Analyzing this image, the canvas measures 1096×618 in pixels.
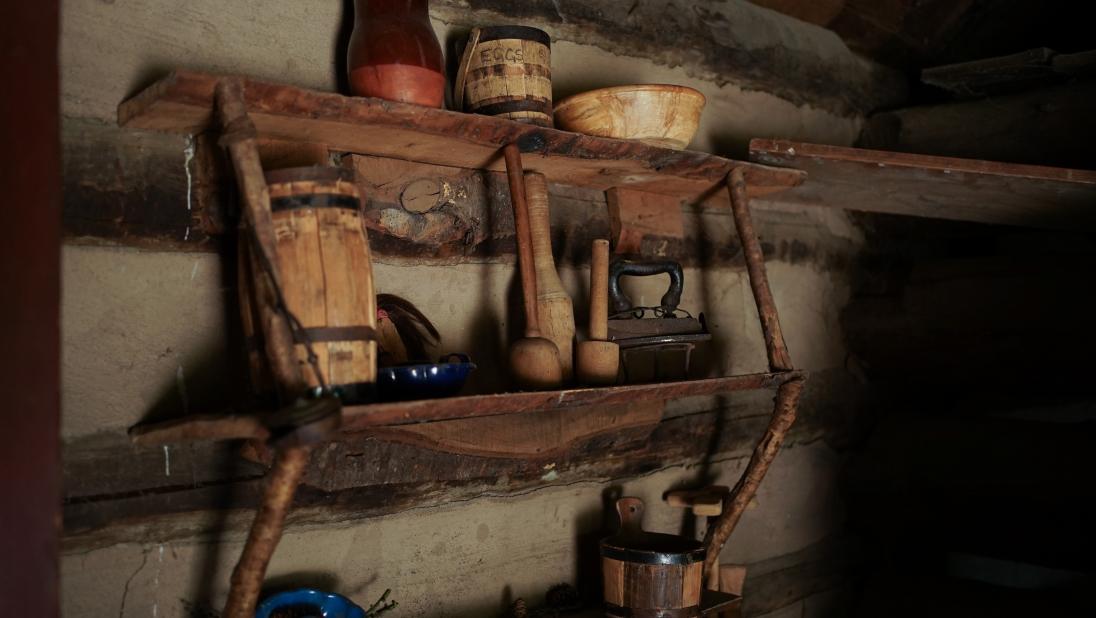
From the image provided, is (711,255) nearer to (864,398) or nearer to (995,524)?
(864,398)

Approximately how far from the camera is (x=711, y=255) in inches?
93.6

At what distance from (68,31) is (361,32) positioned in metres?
0.43

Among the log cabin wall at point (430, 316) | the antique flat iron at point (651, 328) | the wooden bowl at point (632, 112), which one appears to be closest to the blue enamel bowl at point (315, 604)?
the log cabin wall at point (430, 316)

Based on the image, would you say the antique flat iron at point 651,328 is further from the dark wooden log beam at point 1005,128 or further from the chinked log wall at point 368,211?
the dark wooden log beam at point 1005,128

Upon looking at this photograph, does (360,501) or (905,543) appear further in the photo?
(905,543)

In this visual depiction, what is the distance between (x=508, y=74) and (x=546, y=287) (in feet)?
1.30

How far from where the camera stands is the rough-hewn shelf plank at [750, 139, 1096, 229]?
1951 mm

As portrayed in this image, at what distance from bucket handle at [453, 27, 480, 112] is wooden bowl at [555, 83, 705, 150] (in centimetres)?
21

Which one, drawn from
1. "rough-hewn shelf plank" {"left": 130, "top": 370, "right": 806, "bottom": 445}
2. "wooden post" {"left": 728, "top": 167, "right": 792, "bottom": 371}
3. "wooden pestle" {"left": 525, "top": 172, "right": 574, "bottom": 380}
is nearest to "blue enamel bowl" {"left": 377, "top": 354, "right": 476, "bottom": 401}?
"rough-hewn shelf plank" {"left": 130, "top": 370, "right": 806, "bottom": 445}

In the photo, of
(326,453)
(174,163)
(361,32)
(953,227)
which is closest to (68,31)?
(174,163)

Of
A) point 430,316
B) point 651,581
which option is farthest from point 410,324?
point 651,581

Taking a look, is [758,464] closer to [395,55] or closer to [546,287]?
[546,287]

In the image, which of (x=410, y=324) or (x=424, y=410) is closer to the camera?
(x=424, y=410)

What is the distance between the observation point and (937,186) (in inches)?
84.5
